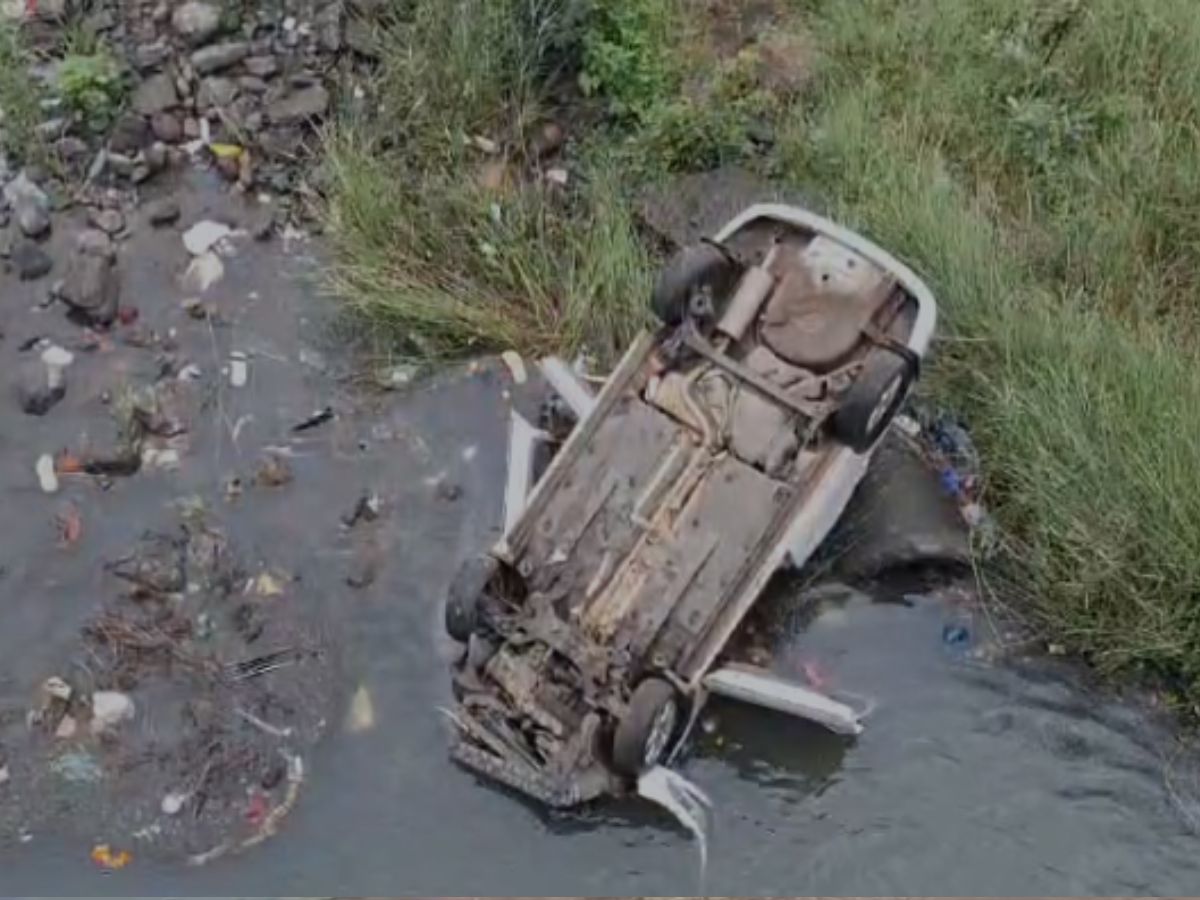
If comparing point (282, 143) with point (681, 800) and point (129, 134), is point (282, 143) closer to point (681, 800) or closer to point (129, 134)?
point (129, 134)

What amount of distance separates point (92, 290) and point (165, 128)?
0.95 meters

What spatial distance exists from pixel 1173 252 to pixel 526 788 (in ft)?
10.9

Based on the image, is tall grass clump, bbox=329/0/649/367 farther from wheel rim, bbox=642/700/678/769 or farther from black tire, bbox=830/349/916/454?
wheel rim, bbox=642/700/678/769

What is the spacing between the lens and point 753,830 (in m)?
6.55

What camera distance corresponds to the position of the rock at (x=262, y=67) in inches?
338

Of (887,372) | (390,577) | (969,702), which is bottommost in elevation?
(390,577)

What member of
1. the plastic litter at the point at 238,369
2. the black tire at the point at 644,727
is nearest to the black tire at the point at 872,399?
the black tire at the point at 644,727

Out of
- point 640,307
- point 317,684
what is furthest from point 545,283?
point 317,684

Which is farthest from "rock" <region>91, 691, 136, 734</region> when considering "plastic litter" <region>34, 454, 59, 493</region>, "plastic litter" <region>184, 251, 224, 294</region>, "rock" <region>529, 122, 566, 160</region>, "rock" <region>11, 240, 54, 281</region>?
"rock" <region>529, 122, 566, 160</region>

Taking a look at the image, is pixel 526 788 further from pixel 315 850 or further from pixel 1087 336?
pixel 1087 336

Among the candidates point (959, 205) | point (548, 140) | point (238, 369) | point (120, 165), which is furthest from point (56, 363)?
point (959, 205)

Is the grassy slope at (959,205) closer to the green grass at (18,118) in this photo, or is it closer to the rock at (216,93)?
the rock at (216,93)

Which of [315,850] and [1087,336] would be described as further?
[1087,336]

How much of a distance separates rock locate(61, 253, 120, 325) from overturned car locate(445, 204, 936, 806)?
6.36 feet
